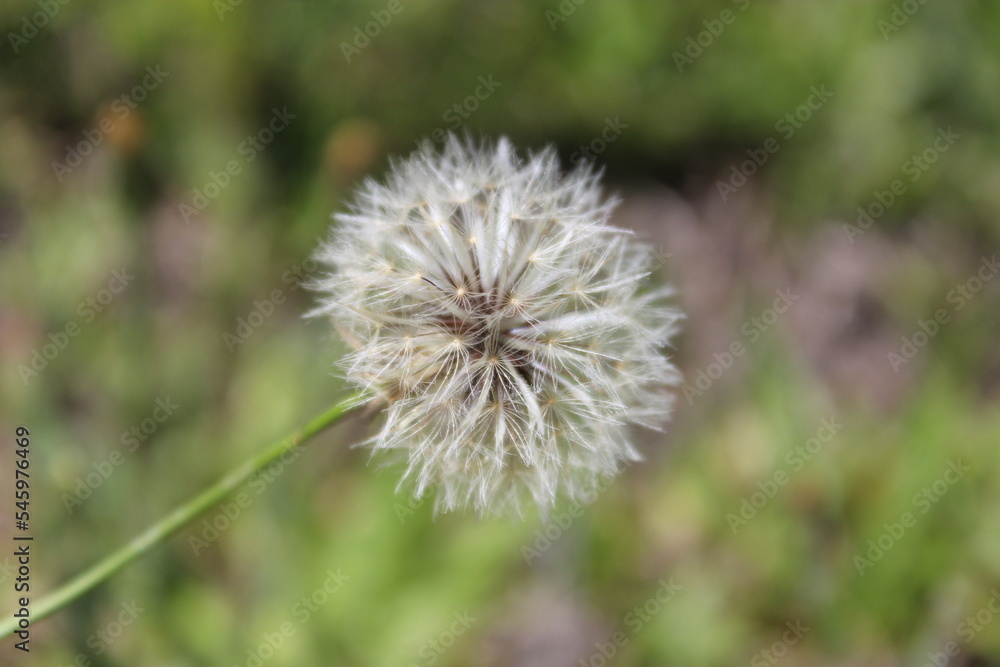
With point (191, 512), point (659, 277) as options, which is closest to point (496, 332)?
point (191, 512)

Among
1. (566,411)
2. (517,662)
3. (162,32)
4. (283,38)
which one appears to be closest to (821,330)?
(517,662)

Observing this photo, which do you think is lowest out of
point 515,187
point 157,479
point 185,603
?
point 185,603

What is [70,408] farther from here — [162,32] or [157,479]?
[162,32]

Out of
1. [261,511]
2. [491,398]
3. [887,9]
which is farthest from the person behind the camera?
[887,9]

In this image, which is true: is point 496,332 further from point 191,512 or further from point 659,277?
point 659,277

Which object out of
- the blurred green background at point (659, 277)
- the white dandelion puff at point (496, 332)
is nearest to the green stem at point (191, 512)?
the white dandelion puff at point (496, 332)

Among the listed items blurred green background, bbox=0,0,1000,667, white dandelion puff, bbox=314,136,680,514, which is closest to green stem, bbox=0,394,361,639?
white dandelion puff, bbox=314,136,680,514

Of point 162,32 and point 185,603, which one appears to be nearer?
point 185,603
